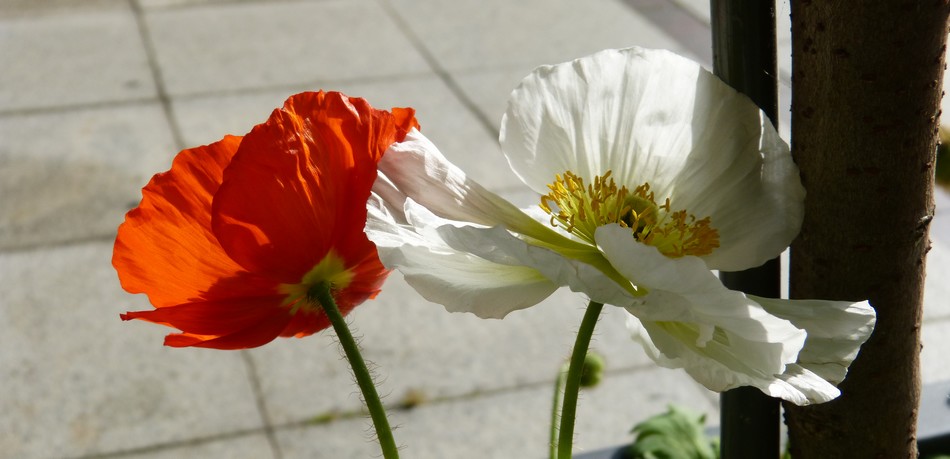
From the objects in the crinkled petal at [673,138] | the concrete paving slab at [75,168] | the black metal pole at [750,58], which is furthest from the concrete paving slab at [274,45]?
the crinkled petal at [673,138]

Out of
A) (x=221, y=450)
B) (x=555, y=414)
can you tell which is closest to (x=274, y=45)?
(x=221, y=450)

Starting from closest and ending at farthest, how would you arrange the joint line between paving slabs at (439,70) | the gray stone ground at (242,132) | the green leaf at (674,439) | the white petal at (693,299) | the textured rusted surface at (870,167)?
the white petal at (693,299), the textured rusted surface at (870,167), the green leaf at (674,439), the gray stone ground at (242,132), the joint line between paving slabs at (439,70)

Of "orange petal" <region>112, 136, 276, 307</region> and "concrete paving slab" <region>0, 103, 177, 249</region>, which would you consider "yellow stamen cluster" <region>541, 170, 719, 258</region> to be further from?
"concrete paving slab" <region>0, 103, 177, 249</region>

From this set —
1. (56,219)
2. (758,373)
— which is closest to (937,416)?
(758,373)

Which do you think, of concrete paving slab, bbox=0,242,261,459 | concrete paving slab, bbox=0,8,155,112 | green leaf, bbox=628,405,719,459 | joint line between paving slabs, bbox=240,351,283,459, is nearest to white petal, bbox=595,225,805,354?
green leaf, bbox=628,405,719,459

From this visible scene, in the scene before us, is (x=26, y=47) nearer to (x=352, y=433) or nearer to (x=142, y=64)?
(x=142, y=64)

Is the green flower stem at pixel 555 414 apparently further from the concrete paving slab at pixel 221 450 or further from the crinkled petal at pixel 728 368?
the concrete paving slab at pixel 221 450

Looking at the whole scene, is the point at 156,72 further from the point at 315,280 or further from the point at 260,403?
the point at 315,280
